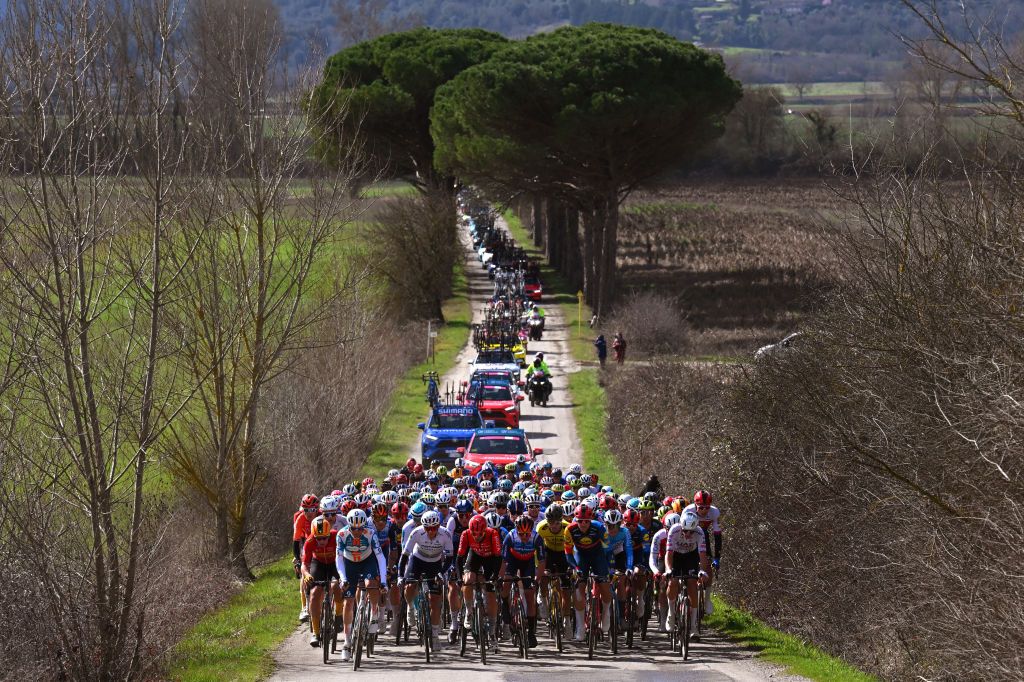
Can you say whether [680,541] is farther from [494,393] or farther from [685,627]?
[494,393]

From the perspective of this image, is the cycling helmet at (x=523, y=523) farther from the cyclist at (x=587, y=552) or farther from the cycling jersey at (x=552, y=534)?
the cyclist at (x=587, y=552)

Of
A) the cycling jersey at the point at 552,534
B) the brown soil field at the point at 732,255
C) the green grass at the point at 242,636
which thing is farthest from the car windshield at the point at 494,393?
the cycling jersey at the point at 552,534

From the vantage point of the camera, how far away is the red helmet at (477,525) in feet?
57.7

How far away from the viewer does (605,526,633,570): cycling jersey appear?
18.2 meters

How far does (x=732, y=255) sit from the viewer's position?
277 ft

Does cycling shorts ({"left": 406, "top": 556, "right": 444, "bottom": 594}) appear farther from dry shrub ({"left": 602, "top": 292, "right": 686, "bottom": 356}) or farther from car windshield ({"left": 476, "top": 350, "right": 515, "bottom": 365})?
dry shrub ({"left": 602, "top": 292, "right": 686, "bottom": 356})

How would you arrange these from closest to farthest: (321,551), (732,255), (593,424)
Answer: (321,551)
(593,424)
(732,255)

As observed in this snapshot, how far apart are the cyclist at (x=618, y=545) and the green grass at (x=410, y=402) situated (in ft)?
62.4

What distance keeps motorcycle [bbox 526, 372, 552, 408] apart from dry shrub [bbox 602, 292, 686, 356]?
19.1 ft

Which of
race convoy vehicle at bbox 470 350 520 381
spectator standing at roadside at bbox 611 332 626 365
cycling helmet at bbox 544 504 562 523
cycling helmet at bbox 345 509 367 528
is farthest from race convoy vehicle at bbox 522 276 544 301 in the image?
cycling helmet at bbox 345 509 367 528

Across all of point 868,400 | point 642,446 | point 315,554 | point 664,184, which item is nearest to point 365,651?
point 315,554

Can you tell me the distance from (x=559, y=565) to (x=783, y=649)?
3.00 meters

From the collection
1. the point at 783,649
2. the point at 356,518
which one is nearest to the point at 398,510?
the point at 356,518

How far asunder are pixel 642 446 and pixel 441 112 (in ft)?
118
